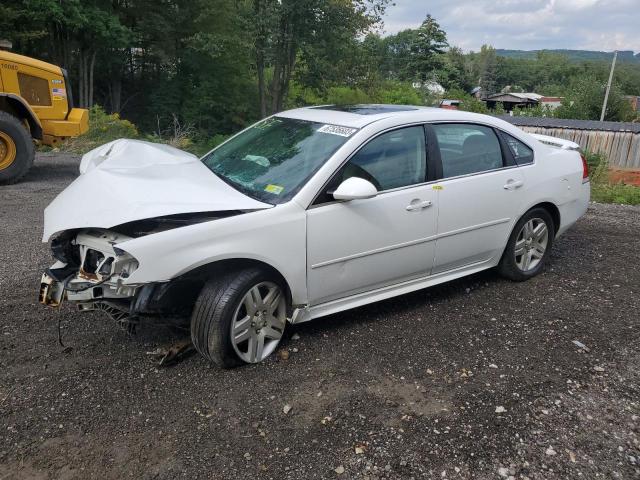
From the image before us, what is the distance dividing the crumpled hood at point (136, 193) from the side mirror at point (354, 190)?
0.47 m

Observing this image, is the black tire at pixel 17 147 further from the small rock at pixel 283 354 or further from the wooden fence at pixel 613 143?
the wooden fence at pixel 613 143

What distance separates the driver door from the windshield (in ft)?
0.68

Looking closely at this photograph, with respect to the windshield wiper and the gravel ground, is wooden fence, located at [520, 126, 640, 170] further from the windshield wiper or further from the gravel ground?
the windshield wiper

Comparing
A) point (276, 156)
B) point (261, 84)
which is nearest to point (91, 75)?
point (261, 84)

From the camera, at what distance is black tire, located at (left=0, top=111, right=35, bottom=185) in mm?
8336

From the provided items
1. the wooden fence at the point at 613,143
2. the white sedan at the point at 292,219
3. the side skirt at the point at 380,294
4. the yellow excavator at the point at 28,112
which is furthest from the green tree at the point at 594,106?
the side skirt at the point at 380,294

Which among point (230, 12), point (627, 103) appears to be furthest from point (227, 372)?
point (627, 103)

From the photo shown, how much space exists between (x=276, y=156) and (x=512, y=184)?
207cm

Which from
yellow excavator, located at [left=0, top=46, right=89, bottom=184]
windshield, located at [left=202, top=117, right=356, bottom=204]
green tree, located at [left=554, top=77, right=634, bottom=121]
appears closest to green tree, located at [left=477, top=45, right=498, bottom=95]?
green tree, located at [left=554, top=77, right=634, bottom=121]

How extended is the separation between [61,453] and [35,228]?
14.5ft

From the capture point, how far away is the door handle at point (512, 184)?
448 cm

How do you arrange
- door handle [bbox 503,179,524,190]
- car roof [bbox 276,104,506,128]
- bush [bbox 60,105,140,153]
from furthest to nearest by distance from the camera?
bush [bbox 60,105,140,153] → door handle [bbox 503,179,524,190] → car roof [bbox 276,104,506,128]

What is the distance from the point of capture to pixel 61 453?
2615 mm

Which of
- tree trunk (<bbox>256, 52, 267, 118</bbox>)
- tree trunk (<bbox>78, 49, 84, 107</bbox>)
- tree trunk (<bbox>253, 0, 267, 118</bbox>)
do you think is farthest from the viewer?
tree trunk (<bbox>256, 52, 267, 118</bbox>)
